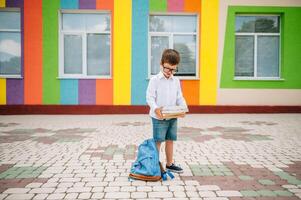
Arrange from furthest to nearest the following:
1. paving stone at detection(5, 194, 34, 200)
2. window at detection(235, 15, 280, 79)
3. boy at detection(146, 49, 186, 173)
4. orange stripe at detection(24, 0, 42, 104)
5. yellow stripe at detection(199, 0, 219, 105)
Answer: window at detection(235, 15, 280, 79)
yellow stripe at detection(199, 0, 219, 105)
orange stripe at detection(24, 0, 42, 104)
boy at detection(146, 49, 186, 173)
paving stone at detection(5, 194, 34, 200)

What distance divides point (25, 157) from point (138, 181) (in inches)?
90.3

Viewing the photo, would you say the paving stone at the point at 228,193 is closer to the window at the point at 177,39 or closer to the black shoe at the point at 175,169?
the black shoe at the point at 175,169

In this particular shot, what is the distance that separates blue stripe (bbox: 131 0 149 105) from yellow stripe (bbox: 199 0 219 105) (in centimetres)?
212

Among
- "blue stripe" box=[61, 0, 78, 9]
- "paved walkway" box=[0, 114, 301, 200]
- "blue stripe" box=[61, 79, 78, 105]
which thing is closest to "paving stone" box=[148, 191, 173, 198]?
"paved walkway" box=[0, 114, 301, 200]

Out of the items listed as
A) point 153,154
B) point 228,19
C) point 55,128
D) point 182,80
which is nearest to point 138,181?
point 153,154

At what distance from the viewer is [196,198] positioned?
11.7ft

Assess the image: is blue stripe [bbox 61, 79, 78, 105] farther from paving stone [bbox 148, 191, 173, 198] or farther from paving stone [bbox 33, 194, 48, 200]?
paving stone [bbox 148, 191, 173, 198]

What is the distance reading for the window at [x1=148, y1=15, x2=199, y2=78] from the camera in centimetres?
1266

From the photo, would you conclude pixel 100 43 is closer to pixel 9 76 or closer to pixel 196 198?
pixel 9 76

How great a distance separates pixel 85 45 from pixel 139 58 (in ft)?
7.05

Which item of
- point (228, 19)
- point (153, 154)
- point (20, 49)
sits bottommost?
point (153, 154)

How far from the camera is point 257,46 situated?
42.5 ft

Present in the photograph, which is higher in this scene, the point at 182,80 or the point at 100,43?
the point at 100,43

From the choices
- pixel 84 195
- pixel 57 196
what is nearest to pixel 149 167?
pixel 84 195
